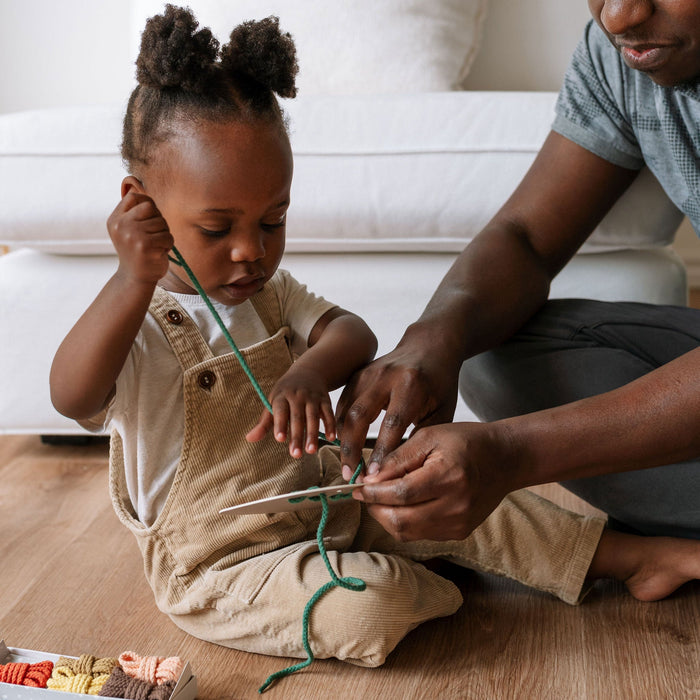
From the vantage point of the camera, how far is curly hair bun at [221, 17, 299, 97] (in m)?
0.88

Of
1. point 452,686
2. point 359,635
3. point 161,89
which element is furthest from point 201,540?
point 161,89

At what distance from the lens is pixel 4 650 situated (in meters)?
0.91

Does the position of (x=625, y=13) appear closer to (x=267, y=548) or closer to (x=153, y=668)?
(x=267, y=548)

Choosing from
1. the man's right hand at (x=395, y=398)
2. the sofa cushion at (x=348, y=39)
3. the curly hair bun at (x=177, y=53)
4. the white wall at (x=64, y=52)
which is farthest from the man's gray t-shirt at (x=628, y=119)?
the white wall at (x=64, y=52)

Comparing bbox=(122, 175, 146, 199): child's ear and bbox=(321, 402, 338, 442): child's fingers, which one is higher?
bbox=(122, 175, 146, 199): child's ear

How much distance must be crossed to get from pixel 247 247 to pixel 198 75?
0.17m

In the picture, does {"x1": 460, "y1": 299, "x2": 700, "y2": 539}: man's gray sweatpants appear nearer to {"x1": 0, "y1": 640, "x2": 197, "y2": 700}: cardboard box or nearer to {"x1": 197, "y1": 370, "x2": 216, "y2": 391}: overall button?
{"x1": 197, "y1": 370, "x2": 216, "y2": 391}: overall button

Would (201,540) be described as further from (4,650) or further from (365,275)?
(365,275)

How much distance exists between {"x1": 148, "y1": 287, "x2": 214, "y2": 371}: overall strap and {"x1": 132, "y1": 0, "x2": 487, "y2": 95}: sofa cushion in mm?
888

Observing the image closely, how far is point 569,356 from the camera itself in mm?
1093

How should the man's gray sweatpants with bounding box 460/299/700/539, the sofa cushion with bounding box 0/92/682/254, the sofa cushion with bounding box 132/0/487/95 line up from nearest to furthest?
the man's gray sweatpants with bounding box 460/299/700/539 → the sofa cushion with bounding box 0/92/682/254 → the sofa cushion with bounding box 132/0/487/95

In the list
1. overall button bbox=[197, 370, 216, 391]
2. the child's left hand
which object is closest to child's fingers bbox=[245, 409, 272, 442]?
the child's left hand

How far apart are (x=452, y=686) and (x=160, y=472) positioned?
38 centimetres

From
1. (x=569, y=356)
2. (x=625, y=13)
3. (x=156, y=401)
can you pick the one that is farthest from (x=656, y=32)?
(x=156, y=401)
